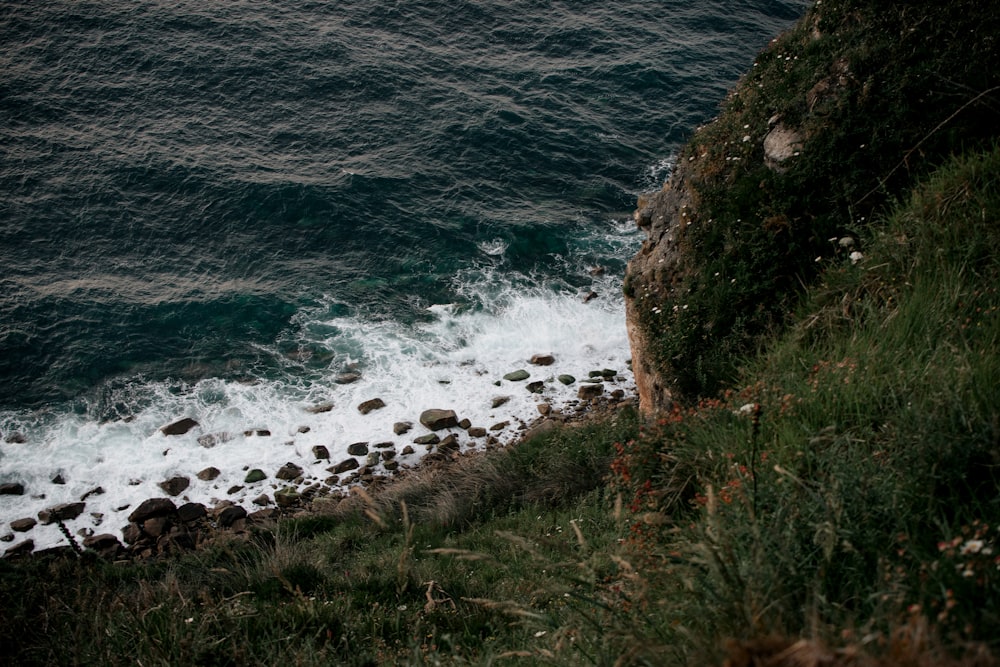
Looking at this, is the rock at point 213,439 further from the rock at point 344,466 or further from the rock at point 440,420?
the rock at point 440,420

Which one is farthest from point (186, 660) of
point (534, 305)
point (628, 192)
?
point (628, 192)

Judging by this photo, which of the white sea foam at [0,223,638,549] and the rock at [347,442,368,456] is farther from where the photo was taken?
the rock at [347,442,368,456]

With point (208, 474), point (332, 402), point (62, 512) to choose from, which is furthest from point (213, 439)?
point (62, 512)

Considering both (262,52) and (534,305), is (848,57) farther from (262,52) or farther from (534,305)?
(262,52)

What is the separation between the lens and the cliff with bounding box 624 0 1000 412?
29.9 ft

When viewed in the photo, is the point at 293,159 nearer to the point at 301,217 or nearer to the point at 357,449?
the point at 301,217

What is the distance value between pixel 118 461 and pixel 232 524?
3669mm

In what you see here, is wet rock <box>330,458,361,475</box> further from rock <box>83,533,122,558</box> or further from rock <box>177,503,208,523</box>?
rock <box>83,533,122,558</box>

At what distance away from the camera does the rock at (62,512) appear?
541 inches

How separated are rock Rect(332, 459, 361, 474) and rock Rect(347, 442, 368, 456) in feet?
0.98

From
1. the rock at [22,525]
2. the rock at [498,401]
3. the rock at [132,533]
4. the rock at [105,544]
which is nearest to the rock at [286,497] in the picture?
the rock at [132,533]

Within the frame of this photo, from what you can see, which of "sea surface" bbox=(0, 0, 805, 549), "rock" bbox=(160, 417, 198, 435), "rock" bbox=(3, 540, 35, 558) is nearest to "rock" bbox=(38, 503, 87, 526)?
"sea surface" bbox=(0, 0, 805, 549)

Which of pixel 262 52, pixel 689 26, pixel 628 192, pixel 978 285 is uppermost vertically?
pixel 689 26

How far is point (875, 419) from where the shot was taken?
→ 16.1 feet
